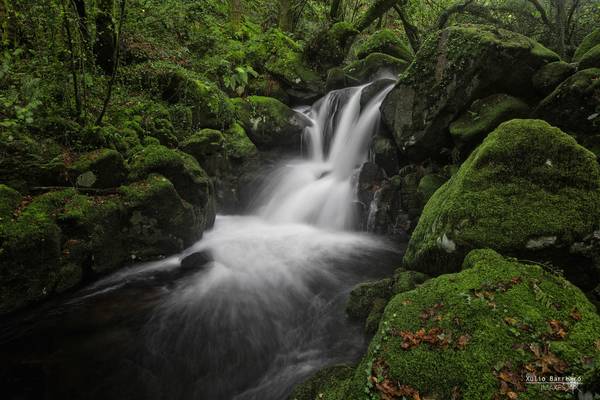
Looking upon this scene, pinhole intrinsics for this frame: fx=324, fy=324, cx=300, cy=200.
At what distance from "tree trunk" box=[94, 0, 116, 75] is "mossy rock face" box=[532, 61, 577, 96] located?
369 inches

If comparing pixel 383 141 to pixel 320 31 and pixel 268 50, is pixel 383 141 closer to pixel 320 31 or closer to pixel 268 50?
pixel 268 50

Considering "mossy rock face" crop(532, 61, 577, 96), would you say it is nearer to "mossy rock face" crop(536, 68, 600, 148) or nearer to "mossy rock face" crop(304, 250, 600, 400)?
"mossy rock face" crop(536, 68, 600, 148)

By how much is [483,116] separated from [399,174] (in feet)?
7.42

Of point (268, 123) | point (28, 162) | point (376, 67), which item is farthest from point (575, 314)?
point (376, 67)

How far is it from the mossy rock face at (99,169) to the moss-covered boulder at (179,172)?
Result: 300mm

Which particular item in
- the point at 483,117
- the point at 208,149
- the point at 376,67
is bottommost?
the point at 208,149

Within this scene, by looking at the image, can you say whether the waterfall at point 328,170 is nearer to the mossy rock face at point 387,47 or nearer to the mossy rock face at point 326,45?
the mossy rock face at point 326,45

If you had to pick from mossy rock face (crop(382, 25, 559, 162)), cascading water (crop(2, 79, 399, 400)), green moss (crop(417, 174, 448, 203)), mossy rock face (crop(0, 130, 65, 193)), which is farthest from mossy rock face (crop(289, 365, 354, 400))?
mossy rock face (crop(382, 25, 559, 162))

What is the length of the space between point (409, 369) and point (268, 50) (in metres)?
13.7

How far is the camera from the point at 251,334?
457cm

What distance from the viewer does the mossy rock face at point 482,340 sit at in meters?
2.20

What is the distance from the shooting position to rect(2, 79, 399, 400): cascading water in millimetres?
3750

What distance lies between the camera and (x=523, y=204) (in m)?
3.75

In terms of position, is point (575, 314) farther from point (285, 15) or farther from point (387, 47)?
point (285, 15)
